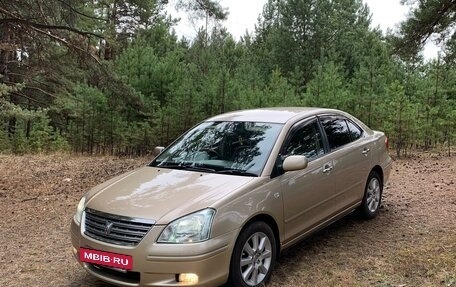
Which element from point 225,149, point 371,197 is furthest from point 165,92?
point 225,149

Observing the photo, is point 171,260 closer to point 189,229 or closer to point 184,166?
point 189,229

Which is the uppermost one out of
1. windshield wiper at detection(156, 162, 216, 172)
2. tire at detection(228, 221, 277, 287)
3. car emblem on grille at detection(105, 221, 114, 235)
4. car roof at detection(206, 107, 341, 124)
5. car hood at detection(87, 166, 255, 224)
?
car roof at detection(206, 107, 341, 124)

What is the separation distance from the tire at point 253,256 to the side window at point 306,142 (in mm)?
933

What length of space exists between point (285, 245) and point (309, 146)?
3.80ft

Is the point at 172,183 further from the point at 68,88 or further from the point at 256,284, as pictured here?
the point at 68,88

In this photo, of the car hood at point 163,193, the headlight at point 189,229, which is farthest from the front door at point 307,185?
the headlight at point 189,229

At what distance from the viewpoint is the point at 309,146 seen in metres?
5.01

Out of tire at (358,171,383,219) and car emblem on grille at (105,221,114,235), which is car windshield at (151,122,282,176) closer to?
car emblem on grille at (105,221,114,235)

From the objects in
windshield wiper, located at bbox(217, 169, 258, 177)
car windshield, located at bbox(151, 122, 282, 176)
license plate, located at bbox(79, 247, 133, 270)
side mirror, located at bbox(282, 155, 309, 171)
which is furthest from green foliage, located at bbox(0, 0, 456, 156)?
side mirror, located at bbox(282, 155, 309, 171)

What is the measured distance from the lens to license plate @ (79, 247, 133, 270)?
3.62m

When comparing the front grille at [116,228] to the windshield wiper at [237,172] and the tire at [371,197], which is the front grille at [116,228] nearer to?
the windshield wiper at [237,172]

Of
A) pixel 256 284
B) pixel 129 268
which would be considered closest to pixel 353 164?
pixel 256 284

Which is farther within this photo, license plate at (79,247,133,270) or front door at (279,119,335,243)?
front door at (279,119,335,243)

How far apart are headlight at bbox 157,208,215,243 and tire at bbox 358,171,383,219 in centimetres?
307
